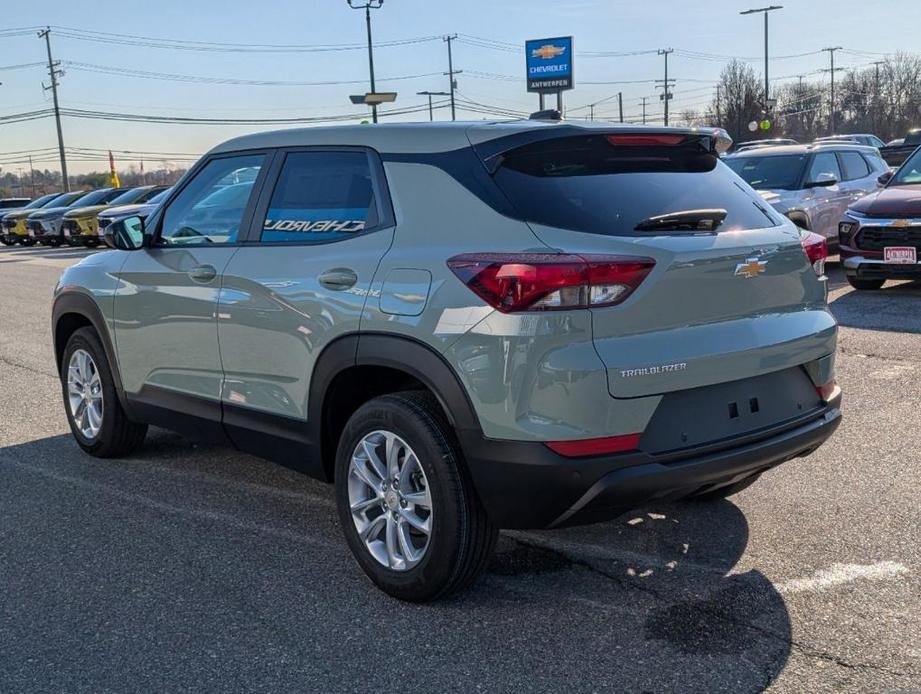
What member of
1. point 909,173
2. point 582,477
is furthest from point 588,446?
point 909,173

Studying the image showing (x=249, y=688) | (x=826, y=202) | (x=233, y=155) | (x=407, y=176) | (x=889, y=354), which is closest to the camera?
(x=249, y=688)

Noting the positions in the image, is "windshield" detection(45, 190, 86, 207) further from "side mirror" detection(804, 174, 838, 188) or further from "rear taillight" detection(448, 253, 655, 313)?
"rear taillight" detection(448, 253, 655, 313)

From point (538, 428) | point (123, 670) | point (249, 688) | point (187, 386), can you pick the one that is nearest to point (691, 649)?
point (538, 428)

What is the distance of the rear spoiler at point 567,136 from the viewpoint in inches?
139

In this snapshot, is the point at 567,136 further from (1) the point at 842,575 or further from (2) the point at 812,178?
(2) the point at 812,178

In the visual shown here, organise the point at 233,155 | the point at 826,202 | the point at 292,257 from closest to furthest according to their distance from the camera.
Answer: the point at 292,257 < the point at 233,155 < the point at 826,202

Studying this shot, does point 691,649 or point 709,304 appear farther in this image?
point 709,304

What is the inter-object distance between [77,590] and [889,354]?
250 inches

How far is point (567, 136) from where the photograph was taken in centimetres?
356

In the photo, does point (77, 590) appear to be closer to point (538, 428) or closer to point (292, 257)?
point (292, 257)

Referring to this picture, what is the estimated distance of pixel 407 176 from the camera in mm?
3713

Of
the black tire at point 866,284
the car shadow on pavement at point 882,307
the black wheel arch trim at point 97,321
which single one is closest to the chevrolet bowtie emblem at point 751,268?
the black wheel arch trim at point 97,321

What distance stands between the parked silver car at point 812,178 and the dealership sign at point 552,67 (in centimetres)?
3446

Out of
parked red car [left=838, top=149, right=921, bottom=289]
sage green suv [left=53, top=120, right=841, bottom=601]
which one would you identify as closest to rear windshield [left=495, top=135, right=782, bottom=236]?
sage green suv [left=53, top=120, right=841, bottom=601]
